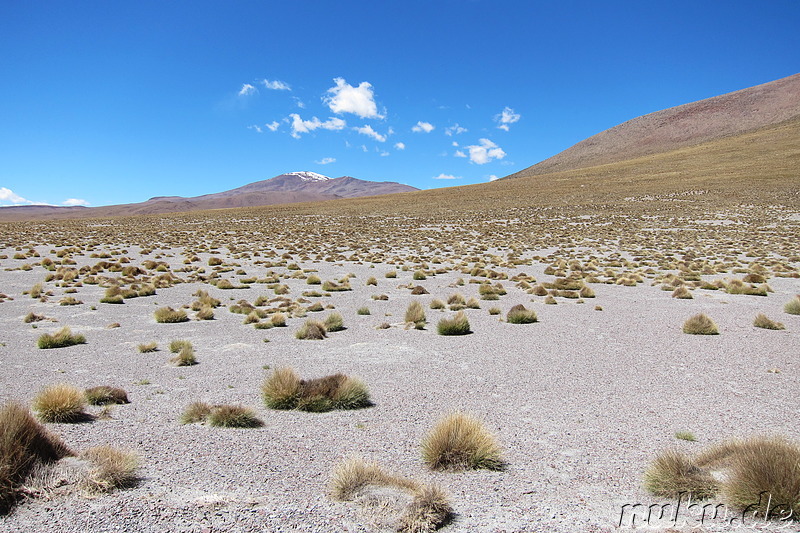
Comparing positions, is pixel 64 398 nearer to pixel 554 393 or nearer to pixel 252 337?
pixel 252 337

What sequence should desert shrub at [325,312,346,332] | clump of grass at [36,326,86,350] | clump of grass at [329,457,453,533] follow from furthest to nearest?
desert shrub at [325,312,346,332]
clump of grass at [36,326,86,350]
clump of grass at [329,457,453,533]

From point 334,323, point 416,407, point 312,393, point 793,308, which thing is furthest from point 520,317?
point 793,308

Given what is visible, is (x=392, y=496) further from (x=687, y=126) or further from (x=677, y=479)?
(x=687, y=126)

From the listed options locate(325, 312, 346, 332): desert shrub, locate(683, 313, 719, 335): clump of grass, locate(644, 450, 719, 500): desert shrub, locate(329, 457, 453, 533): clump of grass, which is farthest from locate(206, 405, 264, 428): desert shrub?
locate(683, 313, 719, 335): clump of grass

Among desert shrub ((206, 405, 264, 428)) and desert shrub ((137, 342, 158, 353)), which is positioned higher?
desert shrub ((206, 405, 264, 428))

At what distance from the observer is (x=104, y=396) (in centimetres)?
592

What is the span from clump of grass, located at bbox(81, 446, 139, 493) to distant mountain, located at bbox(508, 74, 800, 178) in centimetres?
11536

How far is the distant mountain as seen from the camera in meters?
105

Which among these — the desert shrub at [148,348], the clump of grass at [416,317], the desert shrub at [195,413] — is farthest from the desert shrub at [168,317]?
the desert shrub at [195,413]

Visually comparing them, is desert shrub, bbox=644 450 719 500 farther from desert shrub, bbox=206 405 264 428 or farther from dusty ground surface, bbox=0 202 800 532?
desert shrub, bbox=206 405 264 428

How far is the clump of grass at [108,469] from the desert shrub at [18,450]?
11.3 inches

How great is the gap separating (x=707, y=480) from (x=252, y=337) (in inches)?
327

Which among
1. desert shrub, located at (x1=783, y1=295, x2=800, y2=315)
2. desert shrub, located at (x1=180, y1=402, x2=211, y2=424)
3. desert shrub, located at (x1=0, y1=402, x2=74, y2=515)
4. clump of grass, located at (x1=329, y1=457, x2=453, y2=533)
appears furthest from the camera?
desert shrub, located at (x1=783, y1=295, x2=800, y2=315)

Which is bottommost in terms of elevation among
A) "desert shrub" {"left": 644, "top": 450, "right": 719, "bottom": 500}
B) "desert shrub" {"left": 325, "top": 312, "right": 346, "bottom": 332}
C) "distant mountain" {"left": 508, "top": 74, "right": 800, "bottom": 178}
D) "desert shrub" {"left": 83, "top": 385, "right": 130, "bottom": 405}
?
"desert shrub" {"left": 325, "top": 312, "right": 346, "bottom": 332}
